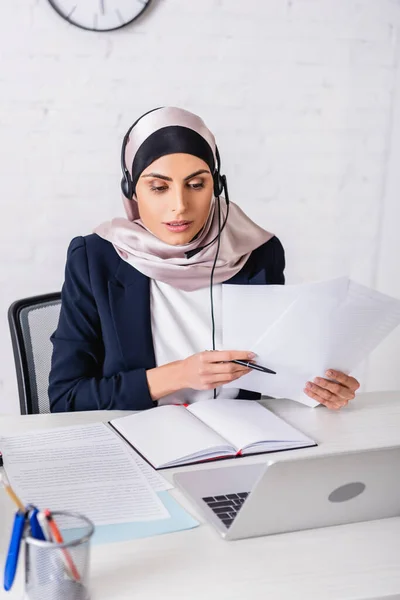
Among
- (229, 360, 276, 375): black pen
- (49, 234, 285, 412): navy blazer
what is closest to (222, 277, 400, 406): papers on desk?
(229, 360, 276, 375): black pen

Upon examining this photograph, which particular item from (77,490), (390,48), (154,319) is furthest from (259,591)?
(390,48)

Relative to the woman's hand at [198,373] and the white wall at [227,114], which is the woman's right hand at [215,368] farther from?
the white wall at [227,114]

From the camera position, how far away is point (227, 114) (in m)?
2.41

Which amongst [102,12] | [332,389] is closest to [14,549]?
[332,389]

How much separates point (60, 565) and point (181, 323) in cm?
89

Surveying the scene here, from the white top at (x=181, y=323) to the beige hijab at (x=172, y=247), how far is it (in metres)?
0.03

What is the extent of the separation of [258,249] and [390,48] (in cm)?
129

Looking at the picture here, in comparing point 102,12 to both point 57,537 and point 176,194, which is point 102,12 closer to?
point 176,194

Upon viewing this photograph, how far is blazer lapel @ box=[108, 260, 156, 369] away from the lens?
4.86 ft

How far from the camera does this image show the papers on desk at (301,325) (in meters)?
1.20

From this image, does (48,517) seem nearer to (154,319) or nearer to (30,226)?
(154,319)

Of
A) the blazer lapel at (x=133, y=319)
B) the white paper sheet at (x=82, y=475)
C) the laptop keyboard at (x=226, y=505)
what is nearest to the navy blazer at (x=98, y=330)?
the blazer lapel at (x=133, y=319)

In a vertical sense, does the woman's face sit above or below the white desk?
above

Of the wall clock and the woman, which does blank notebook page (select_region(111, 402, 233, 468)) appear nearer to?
the woman
